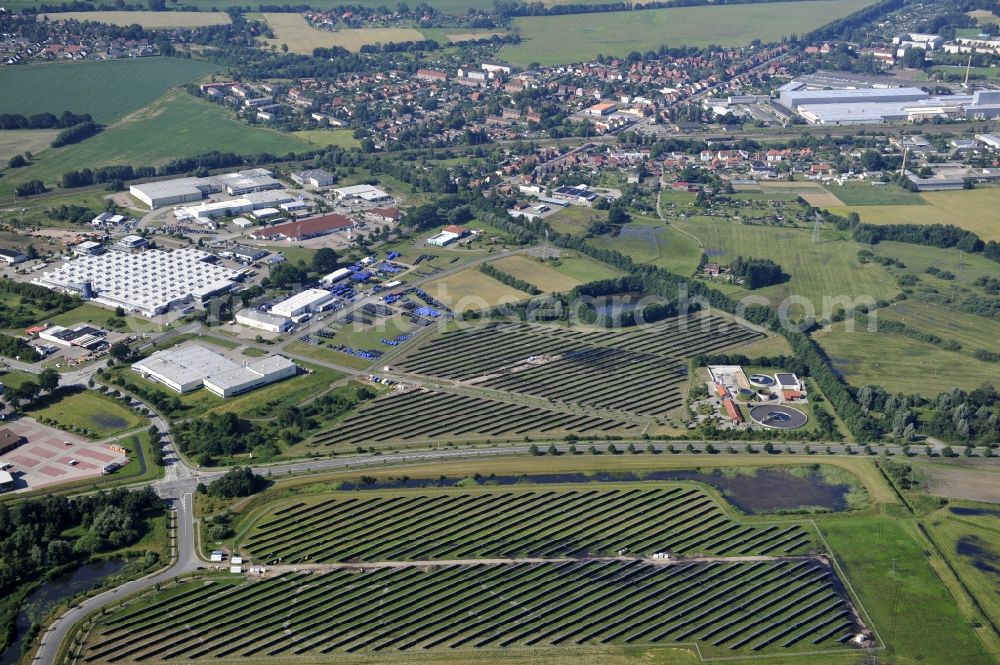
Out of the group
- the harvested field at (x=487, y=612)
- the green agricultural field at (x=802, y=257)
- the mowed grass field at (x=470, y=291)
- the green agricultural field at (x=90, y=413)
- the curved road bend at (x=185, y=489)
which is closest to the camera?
the harvested field at (x=487, y=612)

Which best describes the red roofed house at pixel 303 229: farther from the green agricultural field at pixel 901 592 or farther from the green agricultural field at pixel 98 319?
the green agricultural field at pixel 901 592

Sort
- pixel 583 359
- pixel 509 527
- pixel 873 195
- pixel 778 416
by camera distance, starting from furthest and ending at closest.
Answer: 1. pixel 873 195
2. pixel 583 359
3. pixel 778 416
4. pixel 509 527

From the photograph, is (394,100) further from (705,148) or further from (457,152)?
(705,148)

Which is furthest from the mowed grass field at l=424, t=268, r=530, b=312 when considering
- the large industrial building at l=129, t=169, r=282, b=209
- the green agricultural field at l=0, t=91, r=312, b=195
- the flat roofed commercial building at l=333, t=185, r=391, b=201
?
the green agricultural field at l=0, t=91, r=312, b=195

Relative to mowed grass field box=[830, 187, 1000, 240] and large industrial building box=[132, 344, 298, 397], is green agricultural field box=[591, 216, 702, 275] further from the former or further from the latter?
large industrial building box=[132, 344, 298, 397]

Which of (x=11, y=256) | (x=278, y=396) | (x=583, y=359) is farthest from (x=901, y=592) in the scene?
(x=11, y=256)

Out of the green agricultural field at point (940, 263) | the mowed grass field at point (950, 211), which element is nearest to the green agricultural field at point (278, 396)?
the green agricultural field at point (940, 263)

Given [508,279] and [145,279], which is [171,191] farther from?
[508,279]

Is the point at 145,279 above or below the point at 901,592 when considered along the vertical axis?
above
